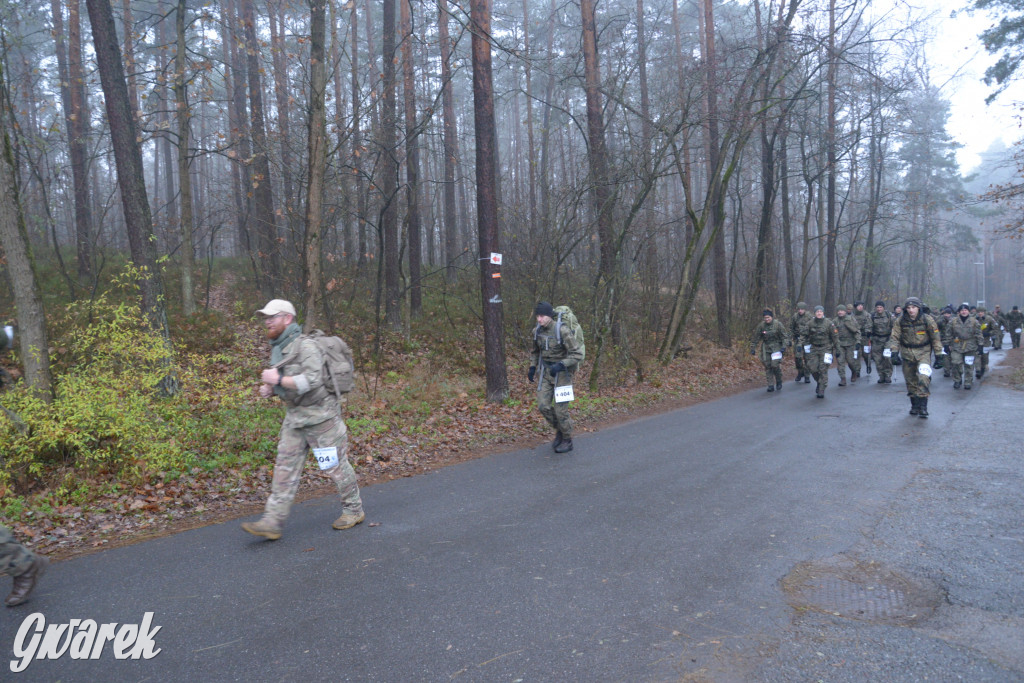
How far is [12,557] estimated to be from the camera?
164 inches

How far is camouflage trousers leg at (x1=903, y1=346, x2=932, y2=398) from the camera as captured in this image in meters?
11.1

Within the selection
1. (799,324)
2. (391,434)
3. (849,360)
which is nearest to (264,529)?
(391,434)

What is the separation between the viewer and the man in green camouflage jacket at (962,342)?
15742 millimetres

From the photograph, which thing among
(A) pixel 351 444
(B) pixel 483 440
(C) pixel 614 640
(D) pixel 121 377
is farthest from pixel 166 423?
(C) pixel 614 640

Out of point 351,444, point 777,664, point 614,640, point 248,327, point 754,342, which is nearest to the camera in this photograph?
point 777,664

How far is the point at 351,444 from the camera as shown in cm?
902

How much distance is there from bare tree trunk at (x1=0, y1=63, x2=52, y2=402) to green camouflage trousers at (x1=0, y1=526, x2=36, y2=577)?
4419mm

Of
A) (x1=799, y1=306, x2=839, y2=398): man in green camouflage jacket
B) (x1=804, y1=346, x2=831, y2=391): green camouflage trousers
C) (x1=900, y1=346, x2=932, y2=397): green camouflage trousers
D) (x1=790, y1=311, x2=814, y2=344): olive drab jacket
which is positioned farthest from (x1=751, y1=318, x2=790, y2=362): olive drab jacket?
(x1=900, y1=346, x2=932, y2=397): green camouflage trousers

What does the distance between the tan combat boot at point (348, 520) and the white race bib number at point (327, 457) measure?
0.55 meters

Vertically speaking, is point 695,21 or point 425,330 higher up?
point 695,21

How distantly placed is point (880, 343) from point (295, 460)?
1748cm

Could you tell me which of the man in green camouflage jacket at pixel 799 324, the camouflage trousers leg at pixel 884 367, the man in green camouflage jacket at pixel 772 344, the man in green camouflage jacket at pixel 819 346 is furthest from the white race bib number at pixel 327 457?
the camouflage trousers leg at pixel 884 367

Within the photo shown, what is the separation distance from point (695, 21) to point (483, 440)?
30.7 m

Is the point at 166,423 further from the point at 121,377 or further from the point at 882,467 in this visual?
the point at 882,467
